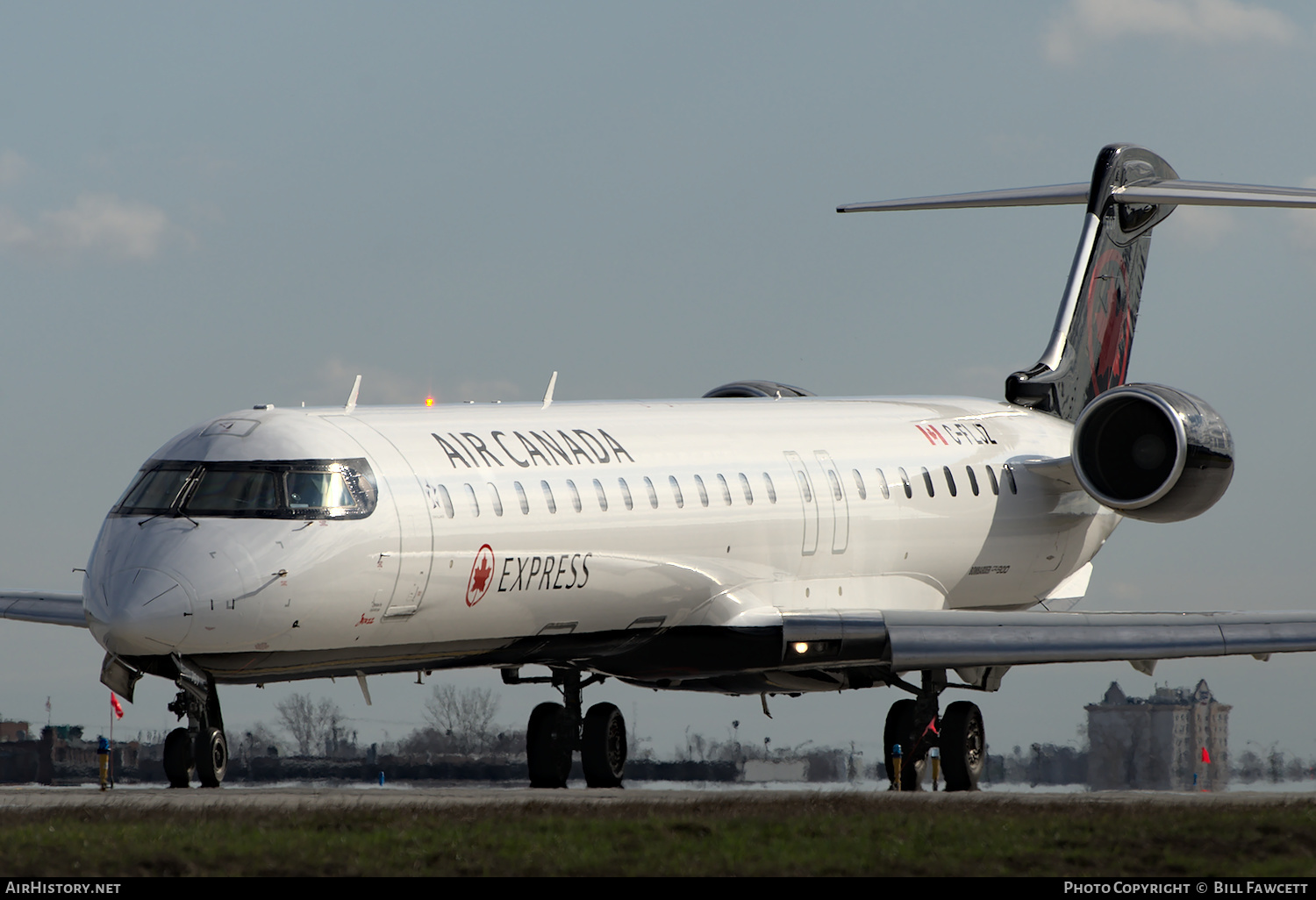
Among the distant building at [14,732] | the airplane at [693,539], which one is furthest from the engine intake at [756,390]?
the distant building at [14,732]

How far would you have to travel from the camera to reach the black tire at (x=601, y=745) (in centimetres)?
2694

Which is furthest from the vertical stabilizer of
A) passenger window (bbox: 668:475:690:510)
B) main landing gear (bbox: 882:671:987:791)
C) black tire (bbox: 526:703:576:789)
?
black tire (bbox: 526:703:576:789)

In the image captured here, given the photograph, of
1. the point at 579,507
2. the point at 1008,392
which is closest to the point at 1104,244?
the point at 1008,392

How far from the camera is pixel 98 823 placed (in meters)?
15.8

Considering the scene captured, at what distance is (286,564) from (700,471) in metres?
6.99

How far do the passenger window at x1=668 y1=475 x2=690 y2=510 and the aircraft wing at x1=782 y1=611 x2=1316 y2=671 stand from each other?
211 cm

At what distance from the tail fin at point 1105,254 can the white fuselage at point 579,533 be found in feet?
4.79

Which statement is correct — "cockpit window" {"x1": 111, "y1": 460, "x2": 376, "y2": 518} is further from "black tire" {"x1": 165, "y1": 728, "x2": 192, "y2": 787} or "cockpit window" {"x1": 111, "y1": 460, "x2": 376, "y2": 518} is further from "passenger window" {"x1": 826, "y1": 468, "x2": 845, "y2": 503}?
"passenger window" {"x1": 826, "y1": 468, "x2": 845, "y2": 503}

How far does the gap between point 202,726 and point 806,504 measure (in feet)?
32.0

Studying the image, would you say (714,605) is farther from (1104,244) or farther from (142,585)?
(1104,244)

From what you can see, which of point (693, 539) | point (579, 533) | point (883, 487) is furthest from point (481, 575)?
point (883, 487)

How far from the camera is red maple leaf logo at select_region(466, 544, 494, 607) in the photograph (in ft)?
70.7

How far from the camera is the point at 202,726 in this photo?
1995 centimetres

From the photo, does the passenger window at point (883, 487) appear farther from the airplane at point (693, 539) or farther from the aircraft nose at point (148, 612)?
the aircraft nose at point (148, 612)
